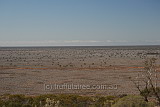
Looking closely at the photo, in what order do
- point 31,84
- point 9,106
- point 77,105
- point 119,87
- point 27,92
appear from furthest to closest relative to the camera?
point 31,84 < point 119,87 < point 27,92 < point 77,105 < point 9,106

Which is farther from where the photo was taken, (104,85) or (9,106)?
(104,85)

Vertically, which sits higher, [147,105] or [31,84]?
[147,105]

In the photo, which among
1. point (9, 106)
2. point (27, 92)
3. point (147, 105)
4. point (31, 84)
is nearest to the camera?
point (147, 105)

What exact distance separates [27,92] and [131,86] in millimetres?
9284

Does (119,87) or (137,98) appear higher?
(137,98)

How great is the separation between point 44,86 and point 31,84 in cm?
184

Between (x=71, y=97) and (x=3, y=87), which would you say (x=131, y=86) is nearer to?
(x=71, y=97)

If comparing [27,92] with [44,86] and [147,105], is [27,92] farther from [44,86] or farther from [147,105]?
[147,105]

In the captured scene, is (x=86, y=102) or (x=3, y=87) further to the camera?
(x=3, y=87)

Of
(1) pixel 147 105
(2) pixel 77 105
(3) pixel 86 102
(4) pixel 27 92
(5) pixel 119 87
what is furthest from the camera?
(5) pixel 119 87

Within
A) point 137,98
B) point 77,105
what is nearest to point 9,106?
point 77,105

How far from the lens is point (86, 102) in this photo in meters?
12.8

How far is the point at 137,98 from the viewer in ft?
32.3

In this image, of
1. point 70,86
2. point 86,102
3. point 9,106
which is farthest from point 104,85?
point 9,106
